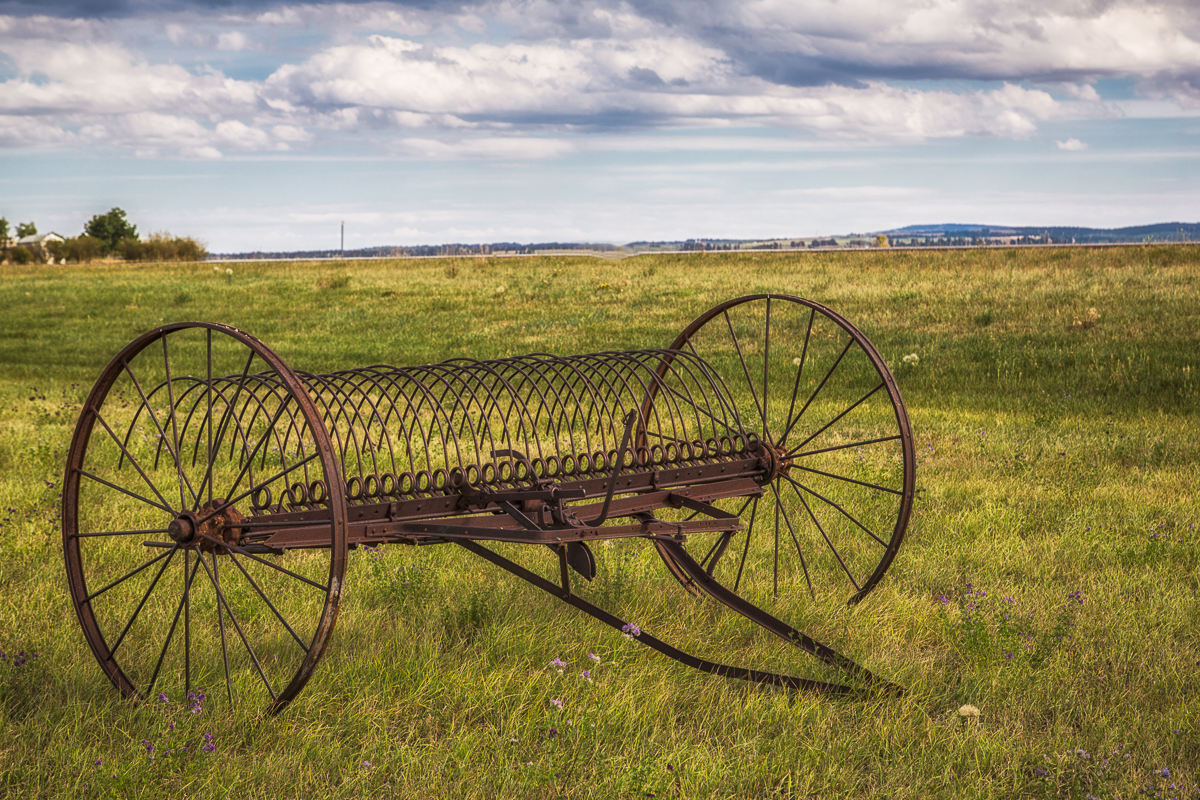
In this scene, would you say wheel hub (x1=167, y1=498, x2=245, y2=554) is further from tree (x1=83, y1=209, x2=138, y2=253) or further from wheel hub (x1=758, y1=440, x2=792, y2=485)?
tree (x1=83, y1=209, x2=138, y2=253)

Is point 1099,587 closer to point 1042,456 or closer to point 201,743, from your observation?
point 1042,456

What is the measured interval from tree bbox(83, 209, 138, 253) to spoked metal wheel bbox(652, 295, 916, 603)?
94.3 m

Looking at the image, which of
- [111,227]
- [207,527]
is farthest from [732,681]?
[111,227]

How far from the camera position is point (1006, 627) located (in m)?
4.32

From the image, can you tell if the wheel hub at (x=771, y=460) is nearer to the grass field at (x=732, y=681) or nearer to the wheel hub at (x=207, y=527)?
the grass field at (x=732, y=681)

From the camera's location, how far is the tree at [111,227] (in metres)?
92.1

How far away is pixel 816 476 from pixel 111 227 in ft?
329

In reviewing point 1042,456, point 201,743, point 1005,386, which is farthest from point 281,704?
point 1005,386

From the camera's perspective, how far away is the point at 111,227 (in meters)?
92.7

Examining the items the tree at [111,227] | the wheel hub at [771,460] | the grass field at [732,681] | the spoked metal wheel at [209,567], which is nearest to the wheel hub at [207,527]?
the spoked metal wheel at [209,567]

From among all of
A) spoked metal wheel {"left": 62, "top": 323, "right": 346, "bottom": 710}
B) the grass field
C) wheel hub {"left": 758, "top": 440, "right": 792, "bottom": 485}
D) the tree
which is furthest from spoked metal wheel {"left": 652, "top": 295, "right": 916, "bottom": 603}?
the tree

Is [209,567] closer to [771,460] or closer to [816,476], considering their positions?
[771,460]

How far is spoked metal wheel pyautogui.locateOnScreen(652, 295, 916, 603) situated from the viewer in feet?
16.0

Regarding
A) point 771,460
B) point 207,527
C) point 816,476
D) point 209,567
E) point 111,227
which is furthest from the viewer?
point 111,227
